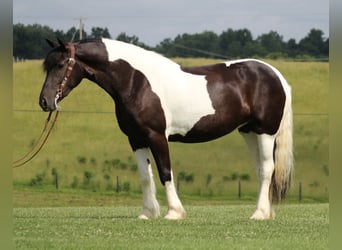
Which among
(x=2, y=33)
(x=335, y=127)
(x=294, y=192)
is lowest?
(x=294, y=192)

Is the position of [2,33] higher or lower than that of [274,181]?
higher

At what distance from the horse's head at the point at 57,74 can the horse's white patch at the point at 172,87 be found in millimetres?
618

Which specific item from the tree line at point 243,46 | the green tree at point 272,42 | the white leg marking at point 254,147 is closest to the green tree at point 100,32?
the tree line at point 243,46

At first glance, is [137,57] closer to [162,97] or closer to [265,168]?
[162,97]

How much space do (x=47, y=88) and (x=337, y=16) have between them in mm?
8094

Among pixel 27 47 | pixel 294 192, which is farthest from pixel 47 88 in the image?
pixel 27 47

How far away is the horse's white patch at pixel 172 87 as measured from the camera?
39.0 feet

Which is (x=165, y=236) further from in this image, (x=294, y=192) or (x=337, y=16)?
(x=294, y=192)

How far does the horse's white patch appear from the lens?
11891mm

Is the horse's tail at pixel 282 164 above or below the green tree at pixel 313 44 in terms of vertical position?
below

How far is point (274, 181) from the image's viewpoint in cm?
1291

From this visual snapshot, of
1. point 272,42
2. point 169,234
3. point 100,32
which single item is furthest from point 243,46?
point 169,234

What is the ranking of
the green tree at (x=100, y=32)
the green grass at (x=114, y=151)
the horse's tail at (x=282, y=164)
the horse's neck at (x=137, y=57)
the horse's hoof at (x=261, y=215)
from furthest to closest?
1. the green tree at (x=100, y=32)
2. the green grass at (x=114, y=151)
3. the horse's tail at (x=282, y=164)
4. the horse's hoof at (x=261, y=215)
5. the horse's neck at (x=137, y=57)

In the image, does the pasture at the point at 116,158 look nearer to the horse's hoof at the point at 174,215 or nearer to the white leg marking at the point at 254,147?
the white leg marking at the point at 254,147
